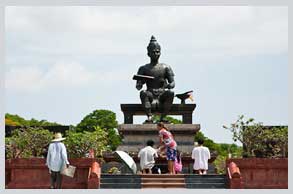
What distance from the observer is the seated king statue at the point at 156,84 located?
1024 inches

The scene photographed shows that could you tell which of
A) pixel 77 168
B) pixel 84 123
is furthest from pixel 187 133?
pixel 84 123

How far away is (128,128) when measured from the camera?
84.9ft

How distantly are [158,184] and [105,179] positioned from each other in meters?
1.43

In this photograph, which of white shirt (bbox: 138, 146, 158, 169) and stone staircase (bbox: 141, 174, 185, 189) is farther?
white shirt (bbox: 138, 146, 158, 169)

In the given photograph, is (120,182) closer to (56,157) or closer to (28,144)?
(56,157)

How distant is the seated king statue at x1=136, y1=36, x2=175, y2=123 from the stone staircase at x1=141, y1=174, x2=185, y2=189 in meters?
5.57

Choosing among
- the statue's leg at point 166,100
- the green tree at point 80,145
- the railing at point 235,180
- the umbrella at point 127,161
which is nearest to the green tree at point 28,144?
the green tree at point 80,145

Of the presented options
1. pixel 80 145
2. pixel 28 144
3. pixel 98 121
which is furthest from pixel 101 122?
pixel 80 145

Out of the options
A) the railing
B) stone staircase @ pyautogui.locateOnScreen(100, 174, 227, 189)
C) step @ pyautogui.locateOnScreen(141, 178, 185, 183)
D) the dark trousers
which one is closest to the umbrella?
stone staircase @ pyautogui.locateOnScreen(100, 174, 227, 189)

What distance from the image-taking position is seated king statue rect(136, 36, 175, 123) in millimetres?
A: 26000

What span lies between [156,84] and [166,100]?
2.35 feet

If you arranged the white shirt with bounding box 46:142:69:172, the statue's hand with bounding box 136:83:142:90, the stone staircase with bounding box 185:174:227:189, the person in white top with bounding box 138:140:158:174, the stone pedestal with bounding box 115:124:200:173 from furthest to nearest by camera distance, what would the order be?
the statue's hand with bounding box 136:83:142:90, the stone pedestal with bounding box 115:124:200:173, the person in white top with bounding box 138:140:158:174, the stone staircase with bounding box 185:174:227:189, the white shirt with bounding box 46:142:69:172

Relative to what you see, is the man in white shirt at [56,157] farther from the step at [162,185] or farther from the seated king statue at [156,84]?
the seated king statue at [156,84]

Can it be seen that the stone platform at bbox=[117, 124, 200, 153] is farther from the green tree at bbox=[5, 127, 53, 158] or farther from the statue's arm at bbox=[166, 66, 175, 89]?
the green tree at bbox=[5, 127, 53, 158]
